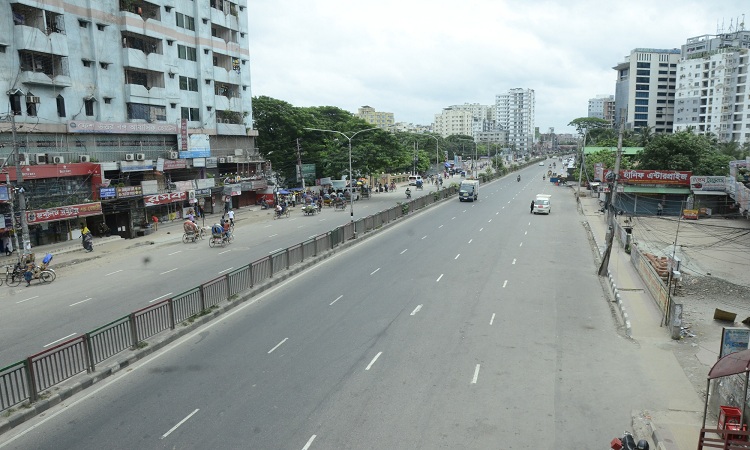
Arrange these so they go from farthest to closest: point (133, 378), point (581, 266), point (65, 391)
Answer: point (581, 266) < point (133, 378) < point (65, 391)

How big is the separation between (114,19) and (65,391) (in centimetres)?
3607

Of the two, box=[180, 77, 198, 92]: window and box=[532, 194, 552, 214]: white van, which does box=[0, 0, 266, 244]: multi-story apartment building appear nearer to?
box=[180, 77, 198, 92]: window

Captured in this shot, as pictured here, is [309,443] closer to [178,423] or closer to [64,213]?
[178,423]

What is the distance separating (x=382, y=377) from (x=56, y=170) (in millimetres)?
28878

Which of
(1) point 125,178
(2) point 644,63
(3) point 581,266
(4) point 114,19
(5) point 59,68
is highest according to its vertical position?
(2) point 644,63

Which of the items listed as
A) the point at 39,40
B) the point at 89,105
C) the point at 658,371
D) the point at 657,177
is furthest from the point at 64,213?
the point at 657,177

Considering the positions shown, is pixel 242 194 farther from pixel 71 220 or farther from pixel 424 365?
pixel 424 365

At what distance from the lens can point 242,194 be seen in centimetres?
5419

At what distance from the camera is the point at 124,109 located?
40.7 m

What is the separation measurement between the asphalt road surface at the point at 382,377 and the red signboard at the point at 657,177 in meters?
32.6

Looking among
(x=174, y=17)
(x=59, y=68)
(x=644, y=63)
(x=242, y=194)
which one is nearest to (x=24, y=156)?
(x=59, y=68)

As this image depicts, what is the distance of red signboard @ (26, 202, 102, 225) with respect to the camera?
29.9 metres

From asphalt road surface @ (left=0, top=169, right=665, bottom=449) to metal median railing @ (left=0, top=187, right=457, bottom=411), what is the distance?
0.75 meters

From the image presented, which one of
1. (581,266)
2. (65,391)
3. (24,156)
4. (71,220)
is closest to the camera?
(65,391)
